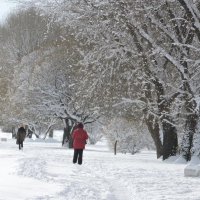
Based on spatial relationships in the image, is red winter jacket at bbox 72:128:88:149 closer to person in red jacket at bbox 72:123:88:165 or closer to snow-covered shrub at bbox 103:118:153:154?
person in red jacket at bbox 72:123:88:165

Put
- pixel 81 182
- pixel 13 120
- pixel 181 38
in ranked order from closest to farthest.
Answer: pixel 81 182 → pixel 181 38 → pixel 13 120

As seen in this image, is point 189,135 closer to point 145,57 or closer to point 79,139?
point 145,57

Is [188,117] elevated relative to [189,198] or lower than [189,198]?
elevated

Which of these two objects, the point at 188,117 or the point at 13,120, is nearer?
the point at 188,117

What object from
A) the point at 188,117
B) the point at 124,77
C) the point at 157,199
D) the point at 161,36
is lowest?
the point at 157,199

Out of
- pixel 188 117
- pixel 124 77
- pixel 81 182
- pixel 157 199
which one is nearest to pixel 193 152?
pixel 188 117

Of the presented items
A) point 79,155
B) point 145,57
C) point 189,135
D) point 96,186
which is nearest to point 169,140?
point 189,135

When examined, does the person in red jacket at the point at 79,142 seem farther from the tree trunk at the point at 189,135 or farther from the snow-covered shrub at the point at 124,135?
the snow-covered shrub at the point at 124,135

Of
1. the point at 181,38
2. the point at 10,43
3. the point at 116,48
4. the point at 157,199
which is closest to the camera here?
the point at 157,199

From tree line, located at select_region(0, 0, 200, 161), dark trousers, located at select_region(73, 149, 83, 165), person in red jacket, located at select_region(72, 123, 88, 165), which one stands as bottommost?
dark trousers, located at select_region(73, 149, 83, 165)

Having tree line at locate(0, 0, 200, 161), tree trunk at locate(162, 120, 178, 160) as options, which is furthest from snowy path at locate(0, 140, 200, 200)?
tree trunk at locate(162, 120, 178, 160)

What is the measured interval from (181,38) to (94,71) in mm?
5089

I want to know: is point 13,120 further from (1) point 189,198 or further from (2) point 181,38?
(1) point 189,198

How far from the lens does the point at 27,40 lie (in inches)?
2285
